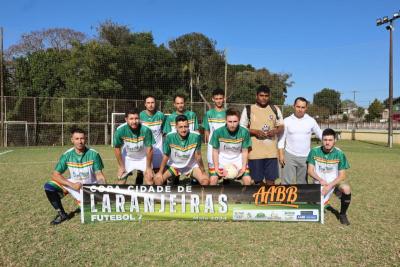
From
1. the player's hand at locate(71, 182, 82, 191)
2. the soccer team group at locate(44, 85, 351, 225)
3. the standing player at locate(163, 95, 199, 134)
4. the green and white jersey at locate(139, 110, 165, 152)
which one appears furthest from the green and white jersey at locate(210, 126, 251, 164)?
the player's hand at locate(71, 182, 82, 191)

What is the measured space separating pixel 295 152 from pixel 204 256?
252 centimetres

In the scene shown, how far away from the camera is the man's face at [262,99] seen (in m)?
5.14

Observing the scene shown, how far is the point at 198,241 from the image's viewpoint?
3842 millimetres

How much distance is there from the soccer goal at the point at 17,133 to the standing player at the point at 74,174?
1689 centimetres

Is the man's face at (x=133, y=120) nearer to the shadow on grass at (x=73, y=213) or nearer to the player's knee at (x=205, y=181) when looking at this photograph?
the player's knee at (x=205, y=181)

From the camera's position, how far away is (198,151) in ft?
17.4

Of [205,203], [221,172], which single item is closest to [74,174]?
[205,203]

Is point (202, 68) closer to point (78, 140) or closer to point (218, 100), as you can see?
point (218, 100)

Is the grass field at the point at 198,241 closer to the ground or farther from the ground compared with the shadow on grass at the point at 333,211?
farther from the ground

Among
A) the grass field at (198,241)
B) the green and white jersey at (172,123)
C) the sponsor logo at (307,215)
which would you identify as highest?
the green and white jersey at (172,123)

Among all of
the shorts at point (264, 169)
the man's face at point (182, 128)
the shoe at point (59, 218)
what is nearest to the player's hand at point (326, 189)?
the shorts at point (264, 169)

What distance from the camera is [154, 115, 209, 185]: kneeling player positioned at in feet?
17.0

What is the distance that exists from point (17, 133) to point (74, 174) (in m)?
17.3

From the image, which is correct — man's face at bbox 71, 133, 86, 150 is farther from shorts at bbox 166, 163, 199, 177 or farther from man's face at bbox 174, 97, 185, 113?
man's face at bbox 174, 97, 185, 113
